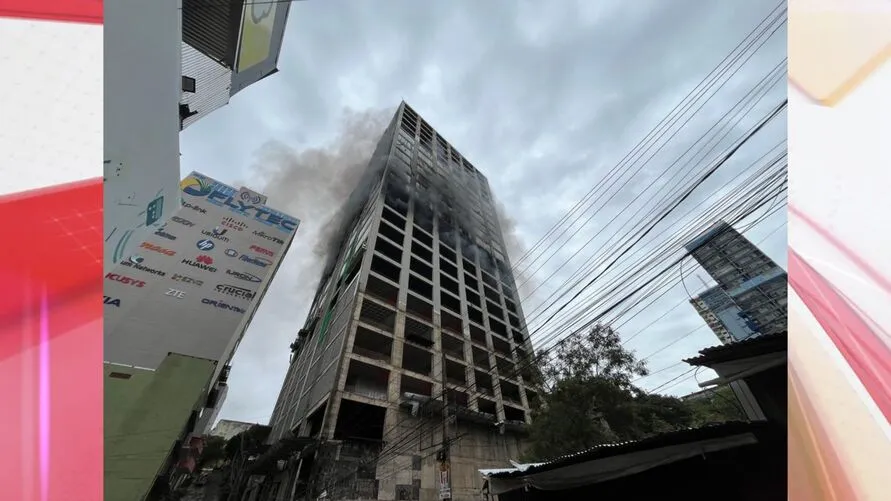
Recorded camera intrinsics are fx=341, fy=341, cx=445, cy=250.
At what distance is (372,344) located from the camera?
76.0ft

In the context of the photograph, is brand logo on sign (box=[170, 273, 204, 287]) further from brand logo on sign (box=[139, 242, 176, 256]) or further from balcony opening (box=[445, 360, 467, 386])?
balcony opening (box=[445, 360, 467, 386])

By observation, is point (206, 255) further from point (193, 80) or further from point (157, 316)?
point (193, 80)

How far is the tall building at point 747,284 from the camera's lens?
37.9 meters

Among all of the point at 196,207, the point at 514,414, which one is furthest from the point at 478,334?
the point at 196,207

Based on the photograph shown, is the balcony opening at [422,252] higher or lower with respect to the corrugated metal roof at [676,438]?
higher

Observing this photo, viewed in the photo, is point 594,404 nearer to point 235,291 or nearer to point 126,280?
point 235,291

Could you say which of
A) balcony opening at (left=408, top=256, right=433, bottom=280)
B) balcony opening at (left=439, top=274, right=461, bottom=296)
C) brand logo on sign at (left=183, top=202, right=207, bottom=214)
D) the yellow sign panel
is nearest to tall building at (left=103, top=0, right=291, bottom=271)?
the yellow sign panel

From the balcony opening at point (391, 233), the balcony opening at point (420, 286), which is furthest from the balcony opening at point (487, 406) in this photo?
the balcony opening at point (391, 233)

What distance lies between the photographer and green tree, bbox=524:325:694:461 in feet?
46.9

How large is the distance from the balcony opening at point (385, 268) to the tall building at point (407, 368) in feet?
0.27

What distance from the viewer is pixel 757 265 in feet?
147

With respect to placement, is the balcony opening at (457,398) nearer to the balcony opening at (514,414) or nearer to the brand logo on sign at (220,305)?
the balcony opening at (514,414)

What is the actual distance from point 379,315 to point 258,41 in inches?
768

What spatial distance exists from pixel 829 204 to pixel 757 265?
5847cm
